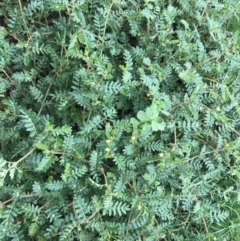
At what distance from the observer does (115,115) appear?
161cm

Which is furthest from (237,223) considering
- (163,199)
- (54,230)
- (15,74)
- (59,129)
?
(15,74)

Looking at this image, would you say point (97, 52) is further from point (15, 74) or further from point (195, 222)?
point (195, 222)

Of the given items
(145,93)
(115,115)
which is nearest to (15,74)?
(115,115)

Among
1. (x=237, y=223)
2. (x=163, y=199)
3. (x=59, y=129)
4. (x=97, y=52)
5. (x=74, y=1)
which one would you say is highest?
(x=74, y=1)

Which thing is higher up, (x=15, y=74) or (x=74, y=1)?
(x=74, y=1)

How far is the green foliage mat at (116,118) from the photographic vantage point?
1.53 meters

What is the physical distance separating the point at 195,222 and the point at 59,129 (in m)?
0.80

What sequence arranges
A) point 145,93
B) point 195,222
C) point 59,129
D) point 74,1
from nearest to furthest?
point 59,129 < point 74,1 < point 145,93 < point 195,222

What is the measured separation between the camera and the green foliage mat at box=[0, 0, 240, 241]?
5.01 feet

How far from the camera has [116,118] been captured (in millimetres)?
1688

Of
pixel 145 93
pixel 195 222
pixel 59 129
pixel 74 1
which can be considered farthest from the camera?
pixel 195 222

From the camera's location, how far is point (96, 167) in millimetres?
1572

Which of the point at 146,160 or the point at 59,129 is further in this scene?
the point at 146,160

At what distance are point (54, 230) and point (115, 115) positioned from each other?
473 mm
